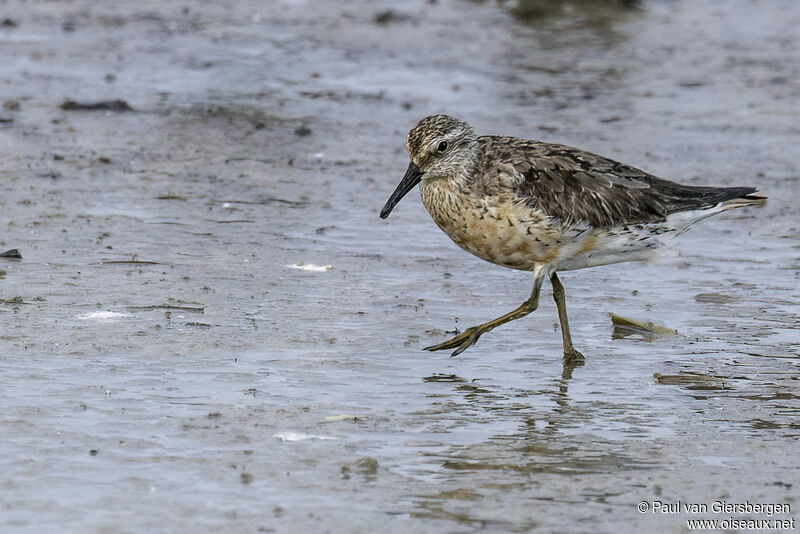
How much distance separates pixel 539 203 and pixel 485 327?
828mm

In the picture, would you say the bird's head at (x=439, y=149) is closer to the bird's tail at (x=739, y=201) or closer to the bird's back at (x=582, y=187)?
the bird's back at (x=582, y=187)

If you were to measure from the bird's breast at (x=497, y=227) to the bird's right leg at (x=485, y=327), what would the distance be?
14 centimetres

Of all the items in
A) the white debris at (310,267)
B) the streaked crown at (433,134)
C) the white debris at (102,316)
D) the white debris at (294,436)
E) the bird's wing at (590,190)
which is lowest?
the white debris at (310,267)

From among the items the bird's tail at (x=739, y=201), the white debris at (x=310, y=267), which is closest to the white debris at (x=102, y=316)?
the white debris at (x=310, y=267)

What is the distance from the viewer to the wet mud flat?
6102 millimetres

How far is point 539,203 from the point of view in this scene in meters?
8.33

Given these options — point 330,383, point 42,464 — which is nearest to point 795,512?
point 330,383

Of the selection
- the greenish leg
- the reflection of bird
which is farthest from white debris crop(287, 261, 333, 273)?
the greenish leg

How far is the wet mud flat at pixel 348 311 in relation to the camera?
610cm

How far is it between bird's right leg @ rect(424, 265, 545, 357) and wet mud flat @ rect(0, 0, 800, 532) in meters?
0.10

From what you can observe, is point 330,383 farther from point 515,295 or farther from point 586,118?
point 586,118

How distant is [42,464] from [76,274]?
340 centimetres

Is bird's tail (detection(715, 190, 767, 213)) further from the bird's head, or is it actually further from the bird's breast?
the bird's head

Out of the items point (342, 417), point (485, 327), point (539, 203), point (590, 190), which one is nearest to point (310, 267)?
point (485, 327)
